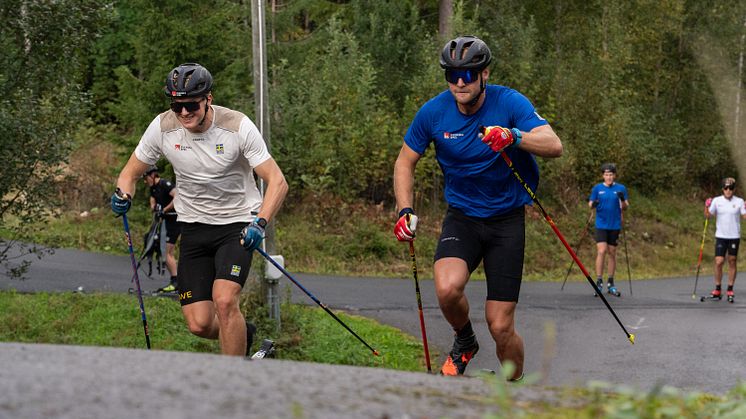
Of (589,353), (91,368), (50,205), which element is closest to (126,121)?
(50,205)

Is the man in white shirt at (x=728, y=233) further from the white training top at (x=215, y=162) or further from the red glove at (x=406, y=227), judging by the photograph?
the white training top at (x=215, y=162)

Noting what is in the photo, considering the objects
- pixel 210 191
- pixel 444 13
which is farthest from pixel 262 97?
pixel 444 13

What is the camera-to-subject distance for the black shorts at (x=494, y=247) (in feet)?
22.4

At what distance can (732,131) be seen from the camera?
35438 mm

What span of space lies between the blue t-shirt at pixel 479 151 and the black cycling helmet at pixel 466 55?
0.85 feet

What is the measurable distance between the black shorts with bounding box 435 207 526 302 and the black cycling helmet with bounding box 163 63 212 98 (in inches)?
71.5

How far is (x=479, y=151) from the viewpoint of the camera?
6723 millimetres

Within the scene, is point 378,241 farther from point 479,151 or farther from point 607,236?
point 479,151

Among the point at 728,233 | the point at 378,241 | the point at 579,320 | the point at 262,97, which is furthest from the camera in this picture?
the point at 378,241

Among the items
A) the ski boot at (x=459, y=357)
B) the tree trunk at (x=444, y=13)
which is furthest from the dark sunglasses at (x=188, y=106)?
the tree trunk at (x=444, y=13)

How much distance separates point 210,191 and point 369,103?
17.2 meters

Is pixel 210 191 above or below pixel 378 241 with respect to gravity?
above

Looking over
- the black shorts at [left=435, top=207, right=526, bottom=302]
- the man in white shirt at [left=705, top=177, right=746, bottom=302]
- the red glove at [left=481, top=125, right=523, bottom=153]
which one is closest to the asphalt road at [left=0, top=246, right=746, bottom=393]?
the man in white shirt at [left=705, top=177, right=746, bottom=302]

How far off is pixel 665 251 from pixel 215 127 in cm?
2013
